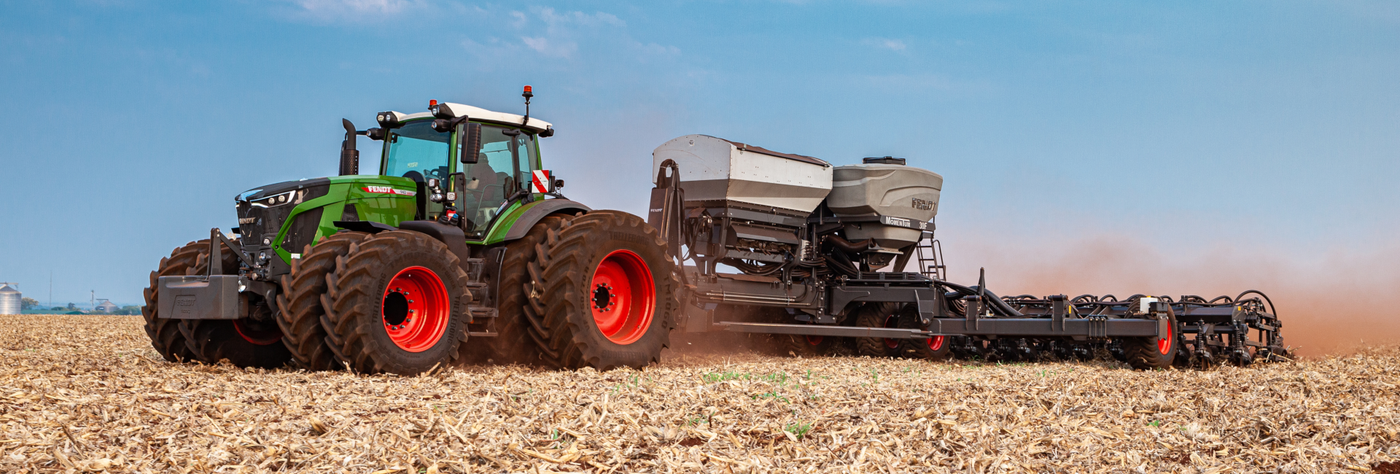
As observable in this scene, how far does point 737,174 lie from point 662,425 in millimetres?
5908

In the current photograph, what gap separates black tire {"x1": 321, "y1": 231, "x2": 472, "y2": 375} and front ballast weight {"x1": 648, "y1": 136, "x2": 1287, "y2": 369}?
112 inches

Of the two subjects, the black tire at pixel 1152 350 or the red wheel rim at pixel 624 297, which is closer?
the red wheel rim at pixel 624 297

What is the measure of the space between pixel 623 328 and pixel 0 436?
4981 millimetres

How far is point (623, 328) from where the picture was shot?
9.16m

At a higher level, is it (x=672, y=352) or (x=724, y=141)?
(x=724, y=141)

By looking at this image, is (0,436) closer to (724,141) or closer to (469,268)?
(469,268)

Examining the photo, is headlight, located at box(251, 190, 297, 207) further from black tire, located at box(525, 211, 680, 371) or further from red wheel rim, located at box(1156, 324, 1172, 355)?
red wheel rim, located at box(1156, 324, 1172, 355)

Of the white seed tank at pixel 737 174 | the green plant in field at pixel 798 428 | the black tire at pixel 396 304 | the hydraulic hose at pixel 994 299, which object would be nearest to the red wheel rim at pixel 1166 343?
the hydraulic hose at pixel 994 299

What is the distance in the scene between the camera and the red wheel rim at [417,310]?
7.60 metres

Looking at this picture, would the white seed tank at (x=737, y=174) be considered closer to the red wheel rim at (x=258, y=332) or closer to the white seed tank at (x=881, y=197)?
the white seed tank at (x=881, y=197)

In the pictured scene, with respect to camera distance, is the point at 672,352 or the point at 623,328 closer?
the point at 623,328

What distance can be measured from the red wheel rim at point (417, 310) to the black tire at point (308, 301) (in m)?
0.52

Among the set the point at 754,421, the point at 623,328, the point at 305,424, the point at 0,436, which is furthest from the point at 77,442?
the point at 623,328

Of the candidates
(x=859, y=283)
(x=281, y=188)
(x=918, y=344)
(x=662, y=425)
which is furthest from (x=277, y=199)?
(x=918, y=344)
